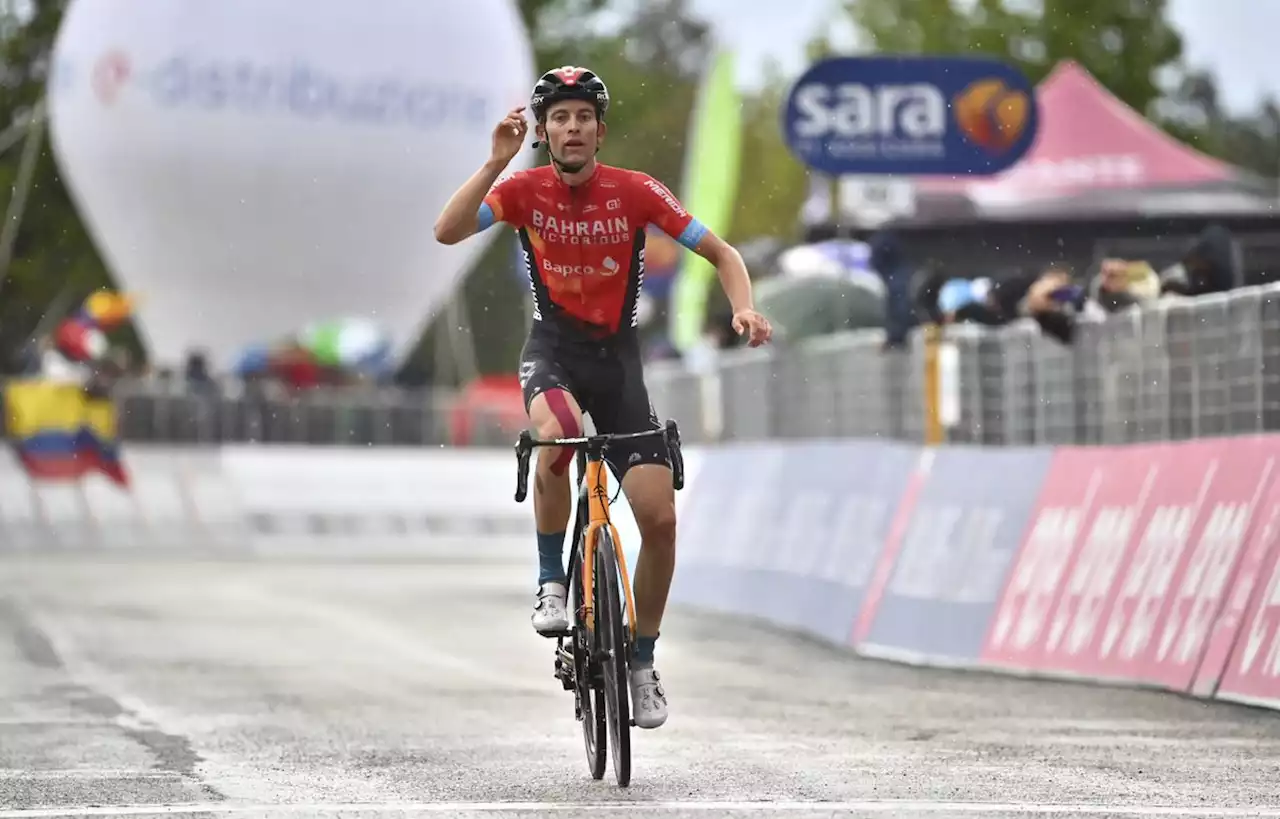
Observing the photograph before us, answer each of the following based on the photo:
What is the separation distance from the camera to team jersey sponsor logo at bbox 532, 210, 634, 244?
9.72 metres

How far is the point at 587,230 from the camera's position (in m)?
9.72

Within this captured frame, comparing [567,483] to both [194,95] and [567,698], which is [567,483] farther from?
[194,95]

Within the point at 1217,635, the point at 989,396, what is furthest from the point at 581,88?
the point at 989,396

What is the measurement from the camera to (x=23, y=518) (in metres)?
31.3

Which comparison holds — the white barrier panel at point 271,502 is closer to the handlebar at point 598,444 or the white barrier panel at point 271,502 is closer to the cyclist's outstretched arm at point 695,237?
the cyclist's outstretched arm at point 695,237

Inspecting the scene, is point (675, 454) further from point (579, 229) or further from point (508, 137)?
point (508, 137)

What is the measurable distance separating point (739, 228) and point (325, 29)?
37.4 metres

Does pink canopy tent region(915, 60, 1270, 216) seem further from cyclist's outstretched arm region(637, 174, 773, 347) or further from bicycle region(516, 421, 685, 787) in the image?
bicycle region(516, 421, 685, 787)

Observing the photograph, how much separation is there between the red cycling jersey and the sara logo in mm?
9805

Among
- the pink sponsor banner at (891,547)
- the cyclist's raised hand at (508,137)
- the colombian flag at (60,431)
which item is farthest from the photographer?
the colombian flag at (60,431)

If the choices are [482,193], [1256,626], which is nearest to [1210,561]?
[1256,626]

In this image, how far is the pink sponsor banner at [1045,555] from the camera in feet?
45.9

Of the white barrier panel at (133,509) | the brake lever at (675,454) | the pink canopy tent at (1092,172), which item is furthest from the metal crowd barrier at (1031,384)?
the white barrier panel at (133,509)

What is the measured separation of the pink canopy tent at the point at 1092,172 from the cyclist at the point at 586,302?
19589mm
